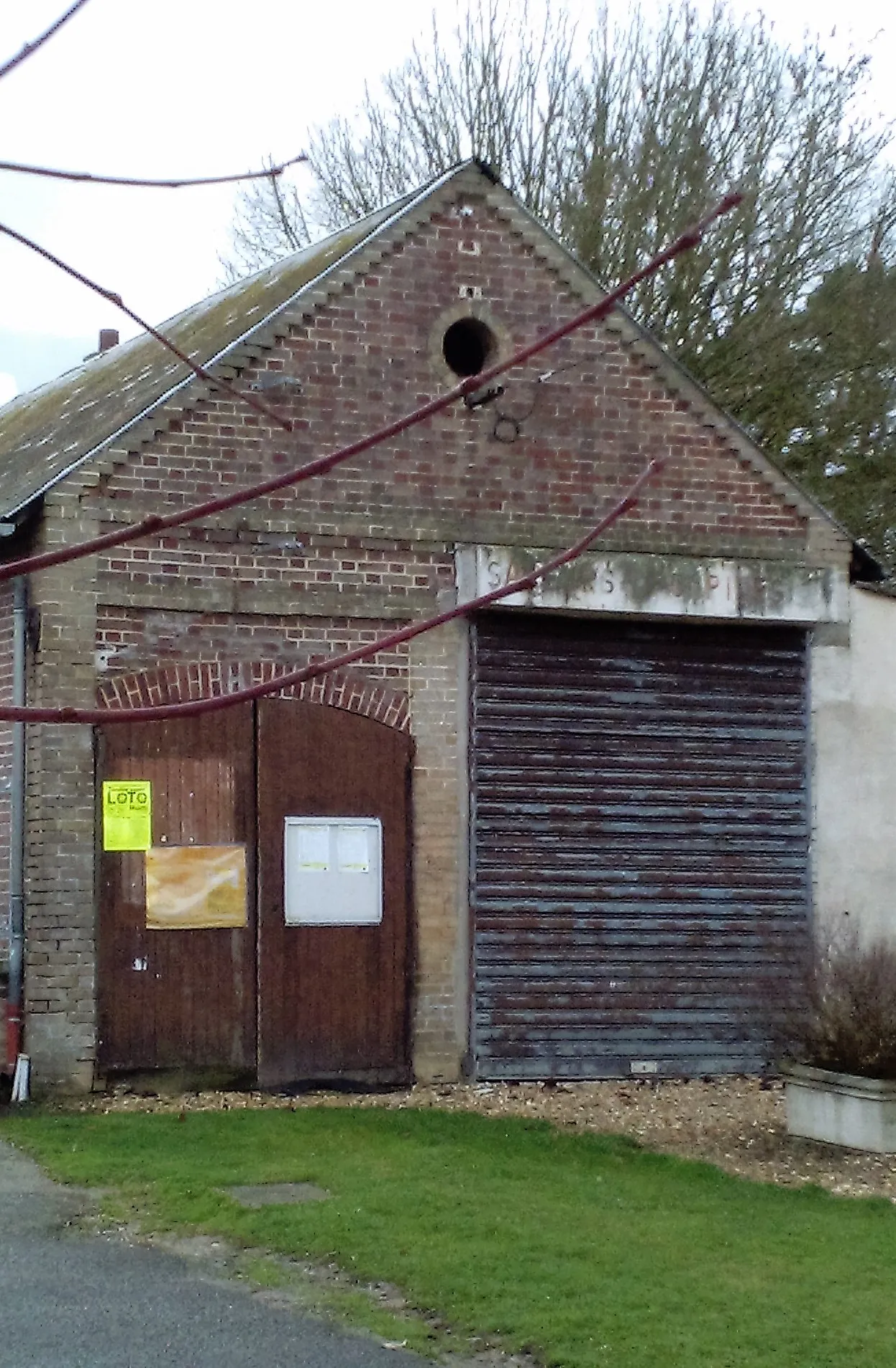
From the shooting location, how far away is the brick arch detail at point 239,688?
12.1 metres

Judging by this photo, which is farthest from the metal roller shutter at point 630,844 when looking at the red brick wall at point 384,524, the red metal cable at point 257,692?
the red metal cable at point 257,692

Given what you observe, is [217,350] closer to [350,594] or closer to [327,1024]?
[350,594]

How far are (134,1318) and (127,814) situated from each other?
5.35 meters

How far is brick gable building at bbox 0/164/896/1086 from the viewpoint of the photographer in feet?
40.1

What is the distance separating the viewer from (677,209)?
2273 centimetres

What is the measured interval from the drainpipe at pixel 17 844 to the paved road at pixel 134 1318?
3.24m

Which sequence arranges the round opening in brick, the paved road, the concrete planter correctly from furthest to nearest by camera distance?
the round opening in brick
the concrete planter
the paved road

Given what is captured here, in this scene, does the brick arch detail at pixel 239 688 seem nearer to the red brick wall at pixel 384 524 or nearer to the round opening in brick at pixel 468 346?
the red brick wall at pixel 384 524

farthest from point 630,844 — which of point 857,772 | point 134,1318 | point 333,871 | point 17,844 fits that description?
point 134,1318

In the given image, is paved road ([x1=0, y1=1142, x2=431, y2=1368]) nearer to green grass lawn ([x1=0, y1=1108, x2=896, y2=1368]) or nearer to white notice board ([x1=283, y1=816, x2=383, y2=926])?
green grass lawn ([x1=0, y1=1108, x2=896, y2=1368])

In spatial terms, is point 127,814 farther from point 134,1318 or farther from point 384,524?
point 134,1318

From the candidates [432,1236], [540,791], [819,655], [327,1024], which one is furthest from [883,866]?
[432,1236]

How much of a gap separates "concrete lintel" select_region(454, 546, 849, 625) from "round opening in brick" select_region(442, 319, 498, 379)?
137 centimetres

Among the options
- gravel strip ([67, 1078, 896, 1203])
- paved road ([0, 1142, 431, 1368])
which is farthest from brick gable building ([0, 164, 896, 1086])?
paved road ([0, 1142, 431, 1368])
